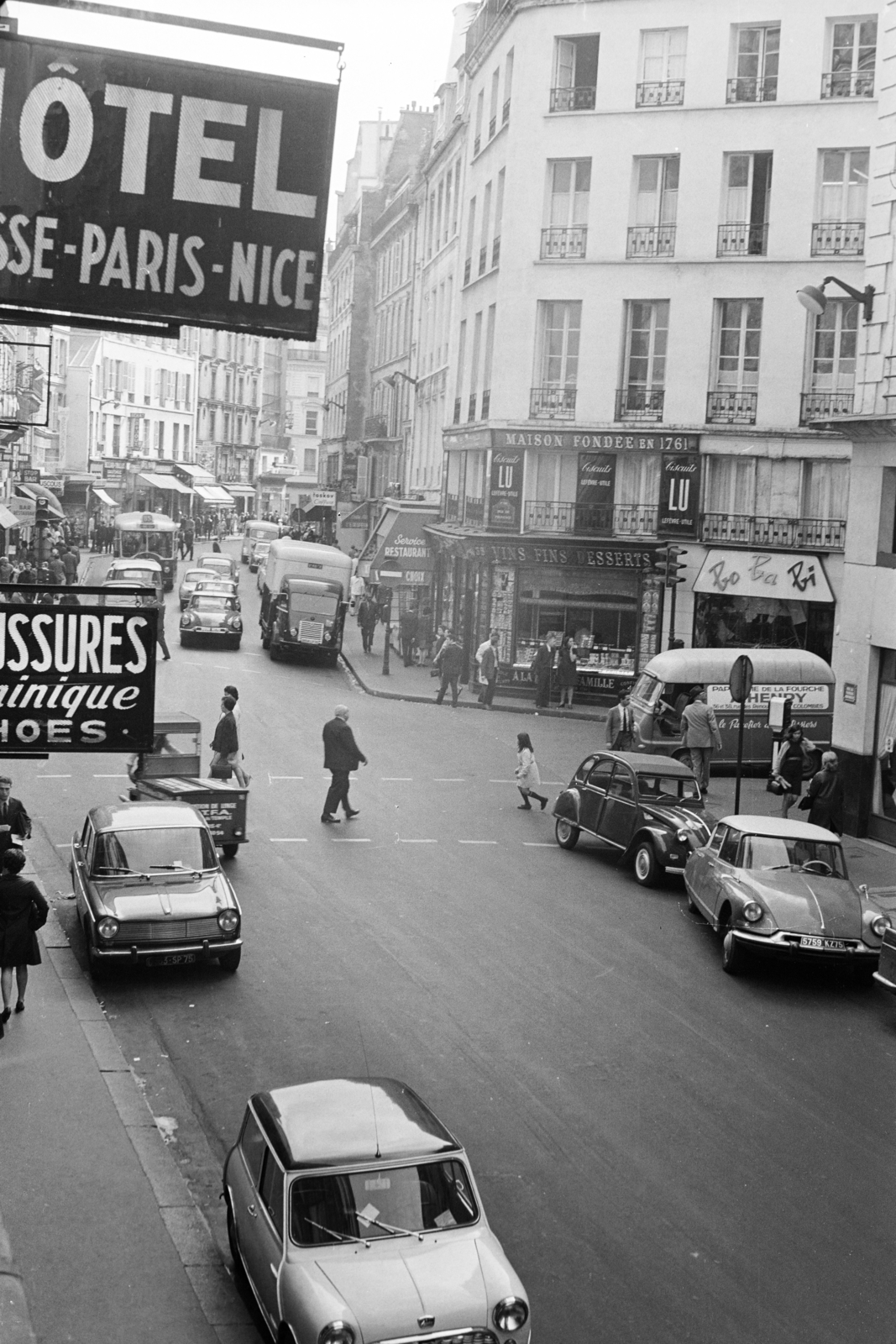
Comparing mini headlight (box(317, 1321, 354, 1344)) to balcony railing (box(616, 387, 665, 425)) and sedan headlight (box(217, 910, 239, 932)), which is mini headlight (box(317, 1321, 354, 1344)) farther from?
balcony railing (box(616, 387, 665, 425))

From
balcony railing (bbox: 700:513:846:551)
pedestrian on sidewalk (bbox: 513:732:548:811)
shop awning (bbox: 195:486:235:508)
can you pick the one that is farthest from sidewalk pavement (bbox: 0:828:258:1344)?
shop awning (bbox: 195:486:235:508)

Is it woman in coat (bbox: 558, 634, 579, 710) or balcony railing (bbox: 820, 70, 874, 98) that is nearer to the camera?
balcony railing (bbox: 820, 70, 874, 98)

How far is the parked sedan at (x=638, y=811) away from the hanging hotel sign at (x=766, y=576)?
15691 millimetres

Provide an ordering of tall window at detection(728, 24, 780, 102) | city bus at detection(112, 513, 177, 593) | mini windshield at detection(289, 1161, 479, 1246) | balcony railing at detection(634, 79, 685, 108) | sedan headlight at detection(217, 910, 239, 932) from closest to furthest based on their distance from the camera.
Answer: mini windshield at detection(289, 1161, 479, 1246) < sedan headlight at detection(217, 910, 239, 932) < tall window at detection(728, 24, 780, 102) < balcony railing at detection(634, 79, 685, 108) < city bus at detection(112, 513, 177, 593)

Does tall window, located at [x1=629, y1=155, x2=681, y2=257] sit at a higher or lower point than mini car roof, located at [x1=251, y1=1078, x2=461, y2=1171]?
higher

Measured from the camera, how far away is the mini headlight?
299 inches

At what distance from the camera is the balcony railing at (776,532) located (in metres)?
37.0

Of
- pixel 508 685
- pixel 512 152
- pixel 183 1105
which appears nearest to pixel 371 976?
pixel 183 1105

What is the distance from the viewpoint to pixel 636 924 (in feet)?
58.6

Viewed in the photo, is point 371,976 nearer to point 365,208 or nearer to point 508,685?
point 508,685

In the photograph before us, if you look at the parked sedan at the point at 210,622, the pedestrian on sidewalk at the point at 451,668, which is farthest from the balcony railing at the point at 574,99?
the parked sedan at the point at 210,622

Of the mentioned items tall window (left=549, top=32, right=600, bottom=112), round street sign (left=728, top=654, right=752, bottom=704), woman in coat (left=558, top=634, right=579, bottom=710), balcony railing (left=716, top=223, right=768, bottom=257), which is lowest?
woman in coat (left=558, top=634, right=579, bottom=710)

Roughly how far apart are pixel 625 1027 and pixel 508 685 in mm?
24962

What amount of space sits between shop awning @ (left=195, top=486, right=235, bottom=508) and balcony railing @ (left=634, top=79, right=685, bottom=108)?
55.2m
